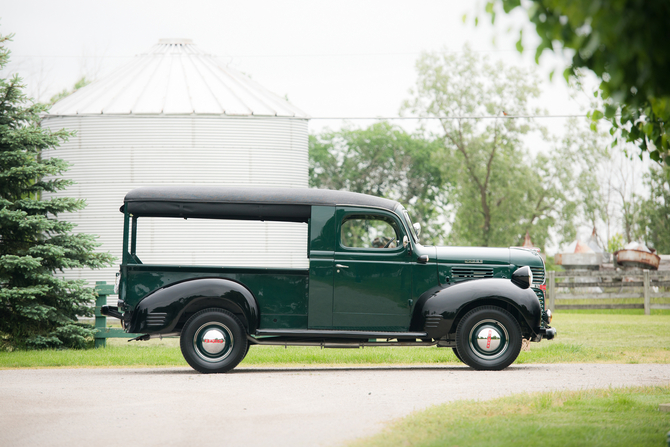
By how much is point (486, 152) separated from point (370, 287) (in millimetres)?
33589

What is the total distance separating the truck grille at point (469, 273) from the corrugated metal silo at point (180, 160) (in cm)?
1186

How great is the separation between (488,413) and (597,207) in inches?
2017

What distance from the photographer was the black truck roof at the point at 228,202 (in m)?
10.2

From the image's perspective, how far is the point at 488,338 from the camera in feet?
33.3

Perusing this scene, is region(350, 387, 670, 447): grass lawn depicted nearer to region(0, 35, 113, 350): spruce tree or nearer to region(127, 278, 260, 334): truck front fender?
region(127, 278, 260, 334): truck front fender

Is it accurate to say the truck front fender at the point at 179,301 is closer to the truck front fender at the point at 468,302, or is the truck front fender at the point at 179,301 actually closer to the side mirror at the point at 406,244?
the side mirror at the point at 406,244

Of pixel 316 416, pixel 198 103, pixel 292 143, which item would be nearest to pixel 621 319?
pixel 292 143

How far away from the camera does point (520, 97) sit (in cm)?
4103

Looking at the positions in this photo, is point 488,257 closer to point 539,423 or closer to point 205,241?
point 539,423

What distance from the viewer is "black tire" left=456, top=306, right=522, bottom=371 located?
10.1m

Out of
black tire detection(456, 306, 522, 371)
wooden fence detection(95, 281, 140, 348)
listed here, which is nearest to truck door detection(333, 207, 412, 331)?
black tire detection(456, 306, 522, 371)

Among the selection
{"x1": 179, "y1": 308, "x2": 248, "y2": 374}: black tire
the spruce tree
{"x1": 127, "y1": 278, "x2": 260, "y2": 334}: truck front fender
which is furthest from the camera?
the spruce tree

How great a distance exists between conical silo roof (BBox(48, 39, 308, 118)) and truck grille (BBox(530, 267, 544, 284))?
14.1 meters

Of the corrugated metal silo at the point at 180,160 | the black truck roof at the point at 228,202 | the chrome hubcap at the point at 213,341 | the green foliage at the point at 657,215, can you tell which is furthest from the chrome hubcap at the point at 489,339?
the green foliage at the point at 657,215
